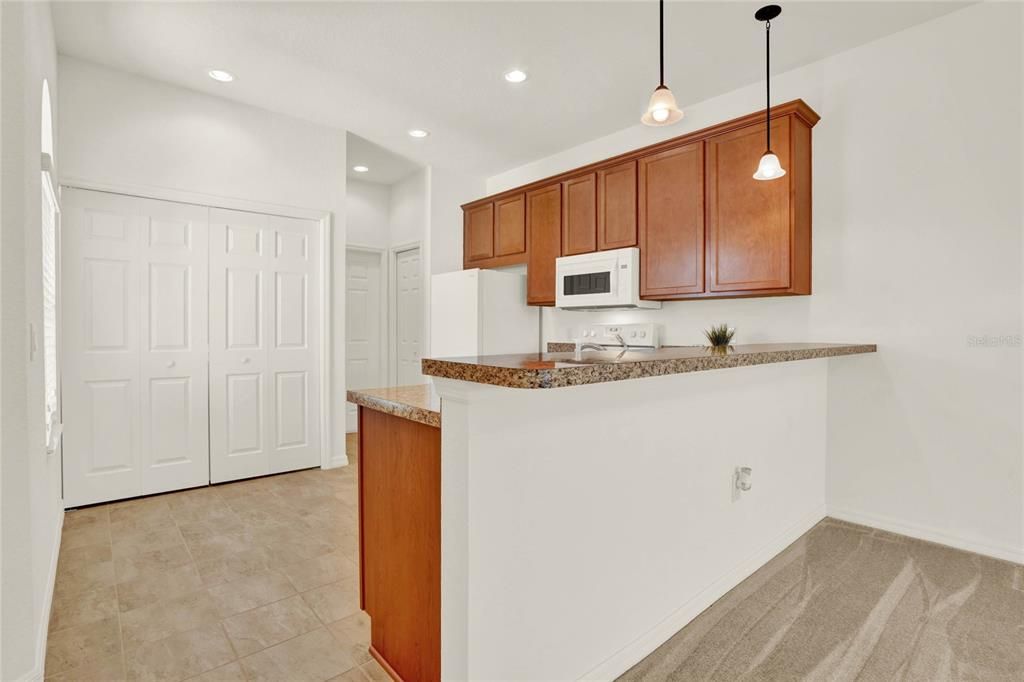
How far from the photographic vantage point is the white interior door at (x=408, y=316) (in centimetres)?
548

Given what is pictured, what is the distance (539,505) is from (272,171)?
3.65m

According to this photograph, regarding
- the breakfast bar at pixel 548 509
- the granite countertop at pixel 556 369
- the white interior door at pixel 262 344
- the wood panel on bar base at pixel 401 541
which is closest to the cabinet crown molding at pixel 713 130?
the breakfast bar at pixel 548 509

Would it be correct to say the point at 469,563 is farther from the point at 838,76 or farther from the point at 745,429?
the point at 838,76

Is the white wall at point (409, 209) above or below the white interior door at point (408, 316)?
above

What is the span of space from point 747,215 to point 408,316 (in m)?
3.75

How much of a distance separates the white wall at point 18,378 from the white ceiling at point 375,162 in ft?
9.47

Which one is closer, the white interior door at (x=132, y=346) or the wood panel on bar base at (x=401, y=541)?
the wood panel on bar base at (x=401, y=541)

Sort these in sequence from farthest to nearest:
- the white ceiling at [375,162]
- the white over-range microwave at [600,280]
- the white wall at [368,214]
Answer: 1. the white wall at [368,214]
2. the white ceiling at [375,162]
3. the white over-range microwave at [600,280]

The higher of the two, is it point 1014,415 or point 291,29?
point 291,29

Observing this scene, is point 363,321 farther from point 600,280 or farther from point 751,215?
point 751,215

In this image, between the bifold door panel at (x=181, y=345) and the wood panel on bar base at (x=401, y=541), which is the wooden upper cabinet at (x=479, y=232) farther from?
the wood panel on bar base at (x=401, y=541)

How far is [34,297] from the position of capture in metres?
1.77

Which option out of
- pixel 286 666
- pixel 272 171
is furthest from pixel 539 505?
pixel 272 171

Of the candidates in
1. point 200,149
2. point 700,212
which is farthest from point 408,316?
point 700,212
